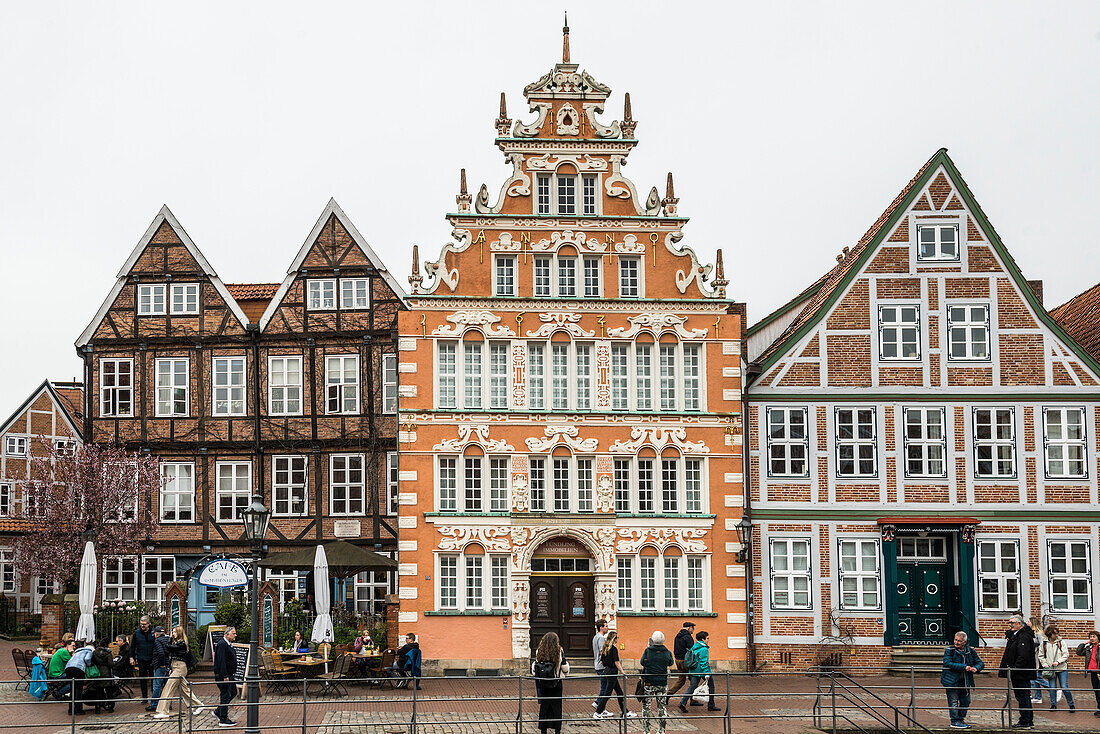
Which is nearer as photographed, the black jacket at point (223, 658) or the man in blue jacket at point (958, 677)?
the man in blue jacket at point (958, 677)

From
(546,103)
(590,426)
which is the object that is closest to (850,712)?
(590,426)

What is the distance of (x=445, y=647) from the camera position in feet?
106

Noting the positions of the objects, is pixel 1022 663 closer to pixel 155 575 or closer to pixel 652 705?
pixel 652 705

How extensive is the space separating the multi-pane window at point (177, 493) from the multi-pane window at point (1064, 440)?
2526cm

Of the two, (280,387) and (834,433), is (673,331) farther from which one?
(280,387)

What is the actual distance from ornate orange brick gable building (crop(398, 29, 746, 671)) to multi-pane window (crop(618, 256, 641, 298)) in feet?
0.19

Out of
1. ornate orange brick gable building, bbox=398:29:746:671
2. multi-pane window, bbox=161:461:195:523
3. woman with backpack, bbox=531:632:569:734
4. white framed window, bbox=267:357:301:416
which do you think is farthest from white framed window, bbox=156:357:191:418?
woman with backpack, bbox=531:632:569:734

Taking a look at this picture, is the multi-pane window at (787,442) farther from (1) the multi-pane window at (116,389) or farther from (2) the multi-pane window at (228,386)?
(1) the multi-pane window at (116,389)

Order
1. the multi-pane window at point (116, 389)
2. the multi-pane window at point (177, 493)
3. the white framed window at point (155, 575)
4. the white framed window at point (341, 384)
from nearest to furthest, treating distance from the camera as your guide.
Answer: the white framed window at point (341, 384), the white framed window at point (155, 575), the multi-pane window at point (177, 493), the multi-pane window at point (116, 389)

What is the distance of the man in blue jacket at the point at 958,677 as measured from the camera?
23527 millimetres

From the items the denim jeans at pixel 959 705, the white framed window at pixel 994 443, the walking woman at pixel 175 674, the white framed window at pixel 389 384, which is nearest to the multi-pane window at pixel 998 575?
the white framed window at pixel 994 443

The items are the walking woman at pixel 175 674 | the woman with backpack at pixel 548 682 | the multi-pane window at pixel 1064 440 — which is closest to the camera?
the woman with backpack at pixel 548 682

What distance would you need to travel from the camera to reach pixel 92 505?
4006 cm

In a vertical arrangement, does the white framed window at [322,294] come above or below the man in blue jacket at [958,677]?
above
